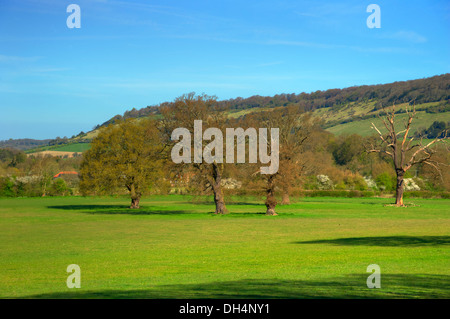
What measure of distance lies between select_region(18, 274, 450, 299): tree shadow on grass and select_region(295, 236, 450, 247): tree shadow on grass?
10.0 m

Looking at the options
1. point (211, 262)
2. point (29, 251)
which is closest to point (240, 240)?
point (211, 262)

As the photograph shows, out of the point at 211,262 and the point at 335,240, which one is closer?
the point at 211,262

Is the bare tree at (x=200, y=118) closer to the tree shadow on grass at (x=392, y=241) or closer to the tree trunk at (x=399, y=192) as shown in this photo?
the tree shadow on grass at (x=392, y=241)

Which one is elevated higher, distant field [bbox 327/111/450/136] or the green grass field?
distant field [bbox 327/111/450/136]

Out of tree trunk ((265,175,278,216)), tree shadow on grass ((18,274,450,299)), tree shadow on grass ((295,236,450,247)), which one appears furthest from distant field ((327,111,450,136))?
tree shadow on grass ((18,274,450,299))

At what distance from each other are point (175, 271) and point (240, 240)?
36.5 ft

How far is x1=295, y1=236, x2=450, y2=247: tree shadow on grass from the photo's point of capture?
23.8 metres

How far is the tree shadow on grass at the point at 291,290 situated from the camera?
11570 mm

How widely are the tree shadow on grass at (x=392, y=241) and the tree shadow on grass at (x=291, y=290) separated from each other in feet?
32.9

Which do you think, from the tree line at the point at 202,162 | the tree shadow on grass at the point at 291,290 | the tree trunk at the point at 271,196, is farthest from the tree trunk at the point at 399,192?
the tree shadow on grass at the point at 291,290

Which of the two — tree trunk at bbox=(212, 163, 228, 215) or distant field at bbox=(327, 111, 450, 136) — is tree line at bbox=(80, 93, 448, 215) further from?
distant field at bbox=(327, 111, 450, 136)

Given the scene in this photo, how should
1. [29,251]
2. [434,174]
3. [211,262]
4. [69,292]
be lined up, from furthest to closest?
[434,174] < [29,251] < [211,262] < [69,292]
